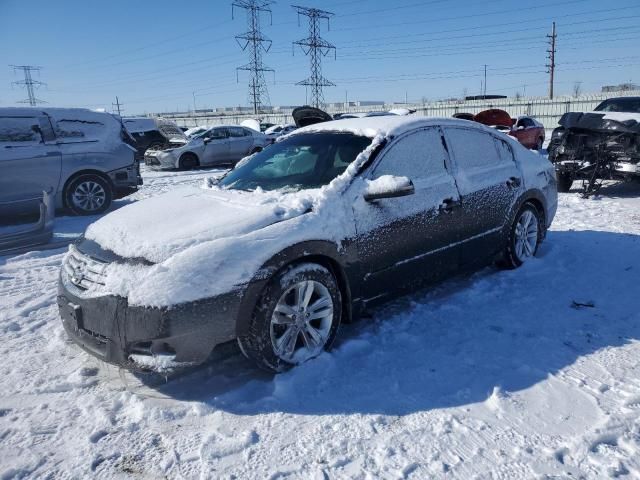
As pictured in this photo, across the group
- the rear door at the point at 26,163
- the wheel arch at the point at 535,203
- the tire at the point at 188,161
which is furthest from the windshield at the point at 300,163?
the tire at the point at 188,161

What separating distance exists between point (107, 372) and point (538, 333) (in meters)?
3.03

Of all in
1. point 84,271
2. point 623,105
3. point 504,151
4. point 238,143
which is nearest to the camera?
point 84,271

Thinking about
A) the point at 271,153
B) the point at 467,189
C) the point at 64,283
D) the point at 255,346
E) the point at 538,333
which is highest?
the point at 271,153

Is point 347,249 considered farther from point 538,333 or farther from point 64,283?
point 64,283

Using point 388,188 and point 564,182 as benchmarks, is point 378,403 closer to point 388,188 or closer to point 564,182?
point 388,188

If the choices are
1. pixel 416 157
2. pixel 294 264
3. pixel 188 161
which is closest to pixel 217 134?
pixel 188 161

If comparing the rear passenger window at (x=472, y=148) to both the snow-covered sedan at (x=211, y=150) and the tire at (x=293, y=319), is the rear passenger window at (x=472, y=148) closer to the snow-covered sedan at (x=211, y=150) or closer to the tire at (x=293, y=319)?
the tire at (x=293, y=319)

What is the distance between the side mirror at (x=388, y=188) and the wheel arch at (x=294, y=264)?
1.57 feet

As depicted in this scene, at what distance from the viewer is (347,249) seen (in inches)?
136

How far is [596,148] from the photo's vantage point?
8.88 metres

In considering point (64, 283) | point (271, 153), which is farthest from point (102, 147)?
point (64, 283)

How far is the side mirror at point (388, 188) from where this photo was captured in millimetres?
3471

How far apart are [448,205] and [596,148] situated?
243 inches

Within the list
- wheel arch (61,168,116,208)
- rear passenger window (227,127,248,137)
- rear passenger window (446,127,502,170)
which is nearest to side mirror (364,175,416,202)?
rear passenger window (446,127,502,170)
